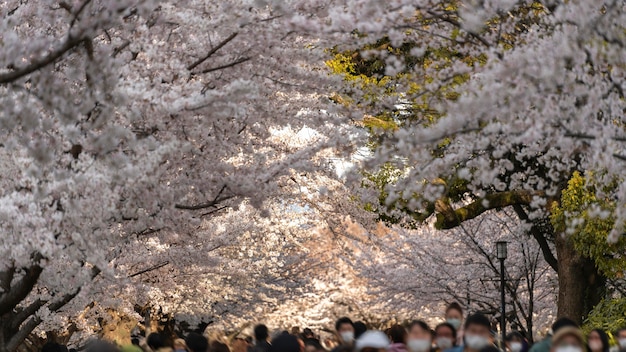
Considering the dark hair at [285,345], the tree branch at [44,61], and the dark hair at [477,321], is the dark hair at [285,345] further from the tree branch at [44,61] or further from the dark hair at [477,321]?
the tree branch at [44,61]

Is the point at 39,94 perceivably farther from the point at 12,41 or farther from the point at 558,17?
the point at 558,17

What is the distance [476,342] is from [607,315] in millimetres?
11627

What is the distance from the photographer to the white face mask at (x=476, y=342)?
9.00 metres

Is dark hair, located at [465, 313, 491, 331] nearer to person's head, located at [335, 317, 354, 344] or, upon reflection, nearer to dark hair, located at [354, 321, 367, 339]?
person's head, located at [335, 317, 354, 344]

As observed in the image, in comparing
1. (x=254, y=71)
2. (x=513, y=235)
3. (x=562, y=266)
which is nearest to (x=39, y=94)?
(x=254, y=71)

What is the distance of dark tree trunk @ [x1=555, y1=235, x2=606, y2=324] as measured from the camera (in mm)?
20609

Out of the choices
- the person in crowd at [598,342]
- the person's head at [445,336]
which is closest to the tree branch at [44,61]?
the person's head at [445,336]

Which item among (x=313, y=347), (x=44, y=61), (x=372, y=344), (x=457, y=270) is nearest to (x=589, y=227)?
(x=313, y=347)

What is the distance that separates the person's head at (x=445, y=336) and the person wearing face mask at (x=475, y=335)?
1.18 feet

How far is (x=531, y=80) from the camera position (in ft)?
31.8

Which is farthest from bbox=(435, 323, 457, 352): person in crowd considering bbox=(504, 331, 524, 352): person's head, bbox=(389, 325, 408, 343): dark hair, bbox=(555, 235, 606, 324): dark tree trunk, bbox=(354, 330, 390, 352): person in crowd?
bbox=(555, 235, 606, 324): dark tree trunk

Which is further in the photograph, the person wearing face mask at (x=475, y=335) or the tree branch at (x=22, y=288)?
the tree branch at (x=22, y=288)

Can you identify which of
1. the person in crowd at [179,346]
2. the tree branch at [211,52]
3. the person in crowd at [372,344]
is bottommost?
the person in crowd at [179,346]

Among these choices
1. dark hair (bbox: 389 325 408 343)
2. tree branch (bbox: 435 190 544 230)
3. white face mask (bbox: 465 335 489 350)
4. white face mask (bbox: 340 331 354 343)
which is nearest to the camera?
white face mask (bbox: 465 335 489 350)
